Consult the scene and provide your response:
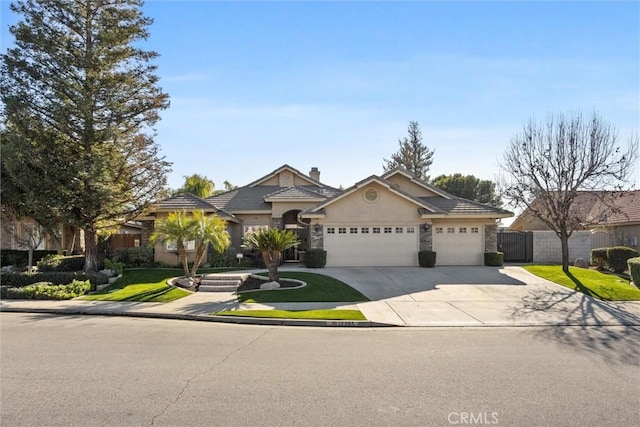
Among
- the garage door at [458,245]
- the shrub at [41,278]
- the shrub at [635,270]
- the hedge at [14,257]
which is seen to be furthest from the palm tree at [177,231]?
the shrub at [635,270]

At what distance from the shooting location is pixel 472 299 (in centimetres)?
1609

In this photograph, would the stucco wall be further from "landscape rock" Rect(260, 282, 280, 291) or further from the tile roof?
"landscape rock" Rect(260, 282, 280, 291)

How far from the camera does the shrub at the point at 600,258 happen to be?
80.6 ft

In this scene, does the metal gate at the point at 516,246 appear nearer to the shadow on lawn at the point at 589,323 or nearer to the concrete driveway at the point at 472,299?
the concrete driveway at the point at 472,299

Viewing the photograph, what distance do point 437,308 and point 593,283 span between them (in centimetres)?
886

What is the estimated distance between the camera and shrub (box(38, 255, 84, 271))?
2078 centimetres

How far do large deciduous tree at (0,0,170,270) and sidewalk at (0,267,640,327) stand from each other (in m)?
5.13

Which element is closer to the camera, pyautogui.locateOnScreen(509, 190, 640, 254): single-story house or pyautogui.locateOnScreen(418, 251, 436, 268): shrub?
pyautogui.locateOnScreen(418, 251, 436, 268): shrub

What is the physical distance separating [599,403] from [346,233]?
61.1 ft

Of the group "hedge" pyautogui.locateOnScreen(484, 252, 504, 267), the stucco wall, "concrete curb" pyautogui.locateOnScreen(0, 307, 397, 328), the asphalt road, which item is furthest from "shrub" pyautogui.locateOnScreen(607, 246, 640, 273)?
"concrete curb" pyautogui.locateOnScreen(0, 307, 397, 328)

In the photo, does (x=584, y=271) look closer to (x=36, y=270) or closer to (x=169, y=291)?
(x=169, y=291)

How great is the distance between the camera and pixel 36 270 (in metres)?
20.8

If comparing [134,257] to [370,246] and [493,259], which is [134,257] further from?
[493,259]

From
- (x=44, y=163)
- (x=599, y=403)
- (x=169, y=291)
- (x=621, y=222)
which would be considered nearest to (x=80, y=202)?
(x=44, y=163)
